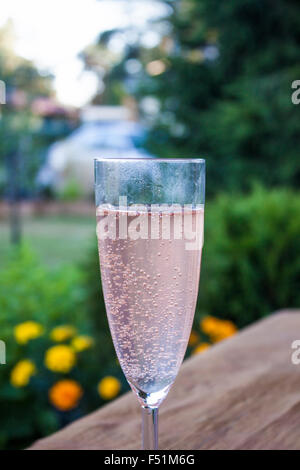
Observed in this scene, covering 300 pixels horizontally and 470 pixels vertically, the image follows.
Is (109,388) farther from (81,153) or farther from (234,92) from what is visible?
(81,153)

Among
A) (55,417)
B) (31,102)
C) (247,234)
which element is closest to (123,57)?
(31,102)

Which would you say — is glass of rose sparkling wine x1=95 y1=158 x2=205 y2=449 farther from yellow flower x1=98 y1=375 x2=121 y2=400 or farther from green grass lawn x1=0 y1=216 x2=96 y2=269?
green grass lawn x1=0 y1=216 x2=96 y2=269

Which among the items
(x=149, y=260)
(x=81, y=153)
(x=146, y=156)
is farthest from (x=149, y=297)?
(x=81, y=153)

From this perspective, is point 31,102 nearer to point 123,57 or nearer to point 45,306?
point 123,57

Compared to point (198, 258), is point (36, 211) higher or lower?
lower

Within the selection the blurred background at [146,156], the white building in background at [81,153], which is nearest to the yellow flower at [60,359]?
the blurred background at [146,156]
